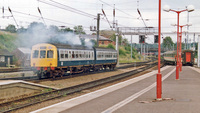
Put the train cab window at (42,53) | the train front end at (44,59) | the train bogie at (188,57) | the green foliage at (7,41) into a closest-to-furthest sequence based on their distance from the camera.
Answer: the train front end at (44,59)
the train cab window at (42,53)
the train bogie at (188,57)
the green foliage at (7,41)

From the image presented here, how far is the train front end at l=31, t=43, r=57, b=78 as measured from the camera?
23.4 meters

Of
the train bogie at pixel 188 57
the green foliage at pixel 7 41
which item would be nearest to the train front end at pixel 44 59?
the green foliage at pixel 7 41

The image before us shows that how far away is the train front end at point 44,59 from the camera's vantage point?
23.4m

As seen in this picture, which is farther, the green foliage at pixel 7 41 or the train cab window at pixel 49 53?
the green foliage at pixel 7 41

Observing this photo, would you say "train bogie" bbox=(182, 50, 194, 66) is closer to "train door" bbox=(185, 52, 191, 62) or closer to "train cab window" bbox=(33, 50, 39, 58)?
"train door" bbox=(185, 52, 191, 62)

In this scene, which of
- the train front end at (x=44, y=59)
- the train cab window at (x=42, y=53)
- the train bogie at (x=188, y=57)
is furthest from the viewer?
the train bogie at (x=188, y=57)

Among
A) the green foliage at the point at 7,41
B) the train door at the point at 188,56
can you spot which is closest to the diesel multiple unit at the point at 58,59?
the train door at the point at 188,56

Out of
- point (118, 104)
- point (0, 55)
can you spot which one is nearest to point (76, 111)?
point (118, 104)

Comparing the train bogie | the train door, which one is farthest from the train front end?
the train door

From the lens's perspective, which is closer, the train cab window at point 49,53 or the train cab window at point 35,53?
the train cab window at point 49,53

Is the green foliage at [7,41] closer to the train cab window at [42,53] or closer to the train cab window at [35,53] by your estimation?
the train cab window at [35,53]

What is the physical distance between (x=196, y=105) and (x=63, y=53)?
16.0m

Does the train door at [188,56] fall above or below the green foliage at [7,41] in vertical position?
below

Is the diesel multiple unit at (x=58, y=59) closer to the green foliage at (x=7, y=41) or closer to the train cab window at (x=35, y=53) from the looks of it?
the train cab window at (x=35, y=53)
